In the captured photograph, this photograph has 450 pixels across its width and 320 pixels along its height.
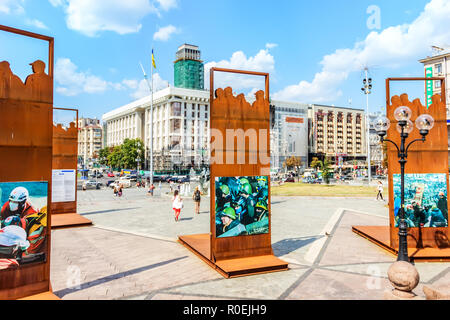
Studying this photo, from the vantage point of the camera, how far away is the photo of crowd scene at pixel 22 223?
626 cm

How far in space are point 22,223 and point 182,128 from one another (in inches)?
→ 3224

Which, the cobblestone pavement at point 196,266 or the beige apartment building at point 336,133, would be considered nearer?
the cobblestone pavement at point 196,266

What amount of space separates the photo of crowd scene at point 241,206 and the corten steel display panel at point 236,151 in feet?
0.48

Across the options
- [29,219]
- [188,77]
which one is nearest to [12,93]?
[29,219]

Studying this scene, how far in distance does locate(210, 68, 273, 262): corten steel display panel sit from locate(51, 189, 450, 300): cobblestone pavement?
87 centimetres

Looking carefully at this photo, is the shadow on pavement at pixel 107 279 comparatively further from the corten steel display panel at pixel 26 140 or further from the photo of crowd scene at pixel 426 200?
the photo of crowd scene at pixel 426 200

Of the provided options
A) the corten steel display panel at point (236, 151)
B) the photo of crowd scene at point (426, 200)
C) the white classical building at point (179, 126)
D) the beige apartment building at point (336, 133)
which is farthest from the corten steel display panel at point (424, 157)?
the beige apartment building at point (336, 133)

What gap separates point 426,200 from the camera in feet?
33.8

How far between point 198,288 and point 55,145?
13.1m

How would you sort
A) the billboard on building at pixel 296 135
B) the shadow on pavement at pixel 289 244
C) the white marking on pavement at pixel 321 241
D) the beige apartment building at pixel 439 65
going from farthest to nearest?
the billboard on building at pixel 296 135, the beige apartment building at pixel 439 65, the shadow on pavement at pixel 289 244, the white marking on pavement at pixel 321 241

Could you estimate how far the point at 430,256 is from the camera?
945 cm

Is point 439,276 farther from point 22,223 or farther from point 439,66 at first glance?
point 439,66

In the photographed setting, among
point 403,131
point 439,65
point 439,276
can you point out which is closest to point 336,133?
point 439,65

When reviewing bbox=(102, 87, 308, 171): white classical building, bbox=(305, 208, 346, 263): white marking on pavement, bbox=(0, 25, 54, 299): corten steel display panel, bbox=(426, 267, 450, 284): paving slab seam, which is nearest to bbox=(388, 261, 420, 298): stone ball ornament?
bbox=(426, 267, 450, 284): paving slab seam
